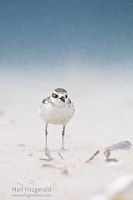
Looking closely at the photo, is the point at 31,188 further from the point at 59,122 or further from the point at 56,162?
the point at 59,122

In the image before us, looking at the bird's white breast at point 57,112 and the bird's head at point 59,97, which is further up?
the bird's head at point 59,97

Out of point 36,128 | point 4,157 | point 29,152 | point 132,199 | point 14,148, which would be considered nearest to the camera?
point 132,199

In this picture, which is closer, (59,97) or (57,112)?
(59,97)

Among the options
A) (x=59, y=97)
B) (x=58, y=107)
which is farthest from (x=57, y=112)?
(x=59, y=97)

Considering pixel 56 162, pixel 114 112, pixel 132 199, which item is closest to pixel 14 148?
pixel 56 162

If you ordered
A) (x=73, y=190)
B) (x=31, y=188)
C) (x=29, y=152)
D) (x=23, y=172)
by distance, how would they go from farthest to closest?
(x=29, y=152)
(x=23, y=172)
(x=31, y=188)
(x=73, y=190)

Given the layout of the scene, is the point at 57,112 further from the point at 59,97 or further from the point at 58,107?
the point at 59,97

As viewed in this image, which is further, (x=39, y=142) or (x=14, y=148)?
(x=39, y=142)

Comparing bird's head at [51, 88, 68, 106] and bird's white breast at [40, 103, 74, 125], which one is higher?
bird's head at [51, 88, 68, 106]

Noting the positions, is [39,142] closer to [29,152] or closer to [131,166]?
[29,152]

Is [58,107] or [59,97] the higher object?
[59,97]

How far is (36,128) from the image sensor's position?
41.1 ft

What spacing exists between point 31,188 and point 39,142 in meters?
4.56

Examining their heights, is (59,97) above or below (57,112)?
above
